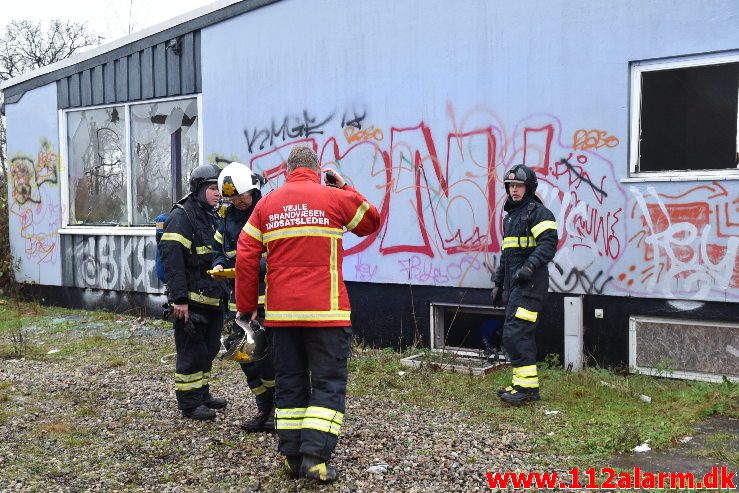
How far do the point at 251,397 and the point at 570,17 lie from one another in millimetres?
4459

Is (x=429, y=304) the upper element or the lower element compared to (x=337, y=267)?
lower

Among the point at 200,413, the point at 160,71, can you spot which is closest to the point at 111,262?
the point at 160,71

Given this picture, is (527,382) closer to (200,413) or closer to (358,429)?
(358,429)

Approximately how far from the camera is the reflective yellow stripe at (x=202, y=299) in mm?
5793

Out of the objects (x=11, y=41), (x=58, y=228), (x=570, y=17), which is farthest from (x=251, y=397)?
(x=11, y=41)

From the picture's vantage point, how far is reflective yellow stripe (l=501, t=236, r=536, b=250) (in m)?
6.13

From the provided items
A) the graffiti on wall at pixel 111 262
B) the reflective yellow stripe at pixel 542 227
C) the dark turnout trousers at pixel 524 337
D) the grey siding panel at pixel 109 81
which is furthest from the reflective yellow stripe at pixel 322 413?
the grey siding panel at pixel 109 81

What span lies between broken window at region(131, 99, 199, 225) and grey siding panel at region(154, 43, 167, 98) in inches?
7.5

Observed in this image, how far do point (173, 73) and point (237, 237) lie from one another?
5689 mm

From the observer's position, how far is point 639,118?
6.69m

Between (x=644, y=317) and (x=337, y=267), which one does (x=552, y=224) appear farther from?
(x=337, y=267)

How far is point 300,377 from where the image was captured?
14.9ft

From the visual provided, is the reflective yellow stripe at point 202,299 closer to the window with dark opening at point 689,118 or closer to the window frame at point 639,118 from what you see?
the window frame at point 639,118

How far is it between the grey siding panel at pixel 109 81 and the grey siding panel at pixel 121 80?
7cm
